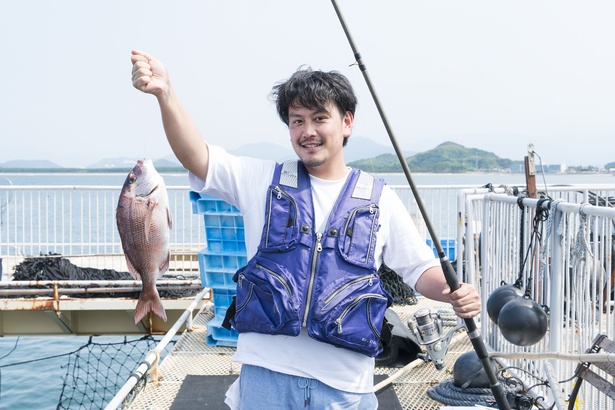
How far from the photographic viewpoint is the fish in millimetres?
3094

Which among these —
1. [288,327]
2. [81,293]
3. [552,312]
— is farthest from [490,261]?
[81,293]

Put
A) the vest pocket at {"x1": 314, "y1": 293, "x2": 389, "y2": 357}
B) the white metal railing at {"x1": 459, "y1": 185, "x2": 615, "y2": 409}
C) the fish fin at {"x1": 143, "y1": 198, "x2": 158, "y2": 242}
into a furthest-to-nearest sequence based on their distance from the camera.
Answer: the white metal railing at {"x1": 459, "y1": 185, "x2": 615, "y2": 409}, the fish fin at {"x1": 143, "y1": 198, "x2": 158, "y2": 242}, the vest pocket at {"x1": 314, "y1": 293, "x2": 389, "y2": 357}

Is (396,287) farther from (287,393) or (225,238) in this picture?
(287,393)

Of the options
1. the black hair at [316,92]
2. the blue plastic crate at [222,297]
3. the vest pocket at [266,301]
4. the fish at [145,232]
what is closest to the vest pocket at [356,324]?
the vest pocket at [266,301]

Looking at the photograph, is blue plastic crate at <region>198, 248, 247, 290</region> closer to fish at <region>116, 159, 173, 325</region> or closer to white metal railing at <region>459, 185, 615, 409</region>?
white metal railing at <region>459, 185, 615, 409</region>

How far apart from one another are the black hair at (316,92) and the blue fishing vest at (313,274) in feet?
0.94

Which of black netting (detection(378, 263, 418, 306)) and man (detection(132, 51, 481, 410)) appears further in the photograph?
black netting (detection(378, 263, 418, 306))

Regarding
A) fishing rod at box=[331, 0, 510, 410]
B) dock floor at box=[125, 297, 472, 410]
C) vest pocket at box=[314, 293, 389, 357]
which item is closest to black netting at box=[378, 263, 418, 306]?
dock floor at box=[125, 297, 472, 410]

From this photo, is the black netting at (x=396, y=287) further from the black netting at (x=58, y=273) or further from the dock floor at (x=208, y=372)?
the black netting at (x=58, y=273)

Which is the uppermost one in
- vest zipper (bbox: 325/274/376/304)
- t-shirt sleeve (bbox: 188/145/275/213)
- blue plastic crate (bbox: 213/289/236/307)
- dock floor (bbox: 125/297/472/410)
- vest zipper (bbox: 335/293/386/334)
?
t-shirt sleeve (bbox: 188/145/275/213)

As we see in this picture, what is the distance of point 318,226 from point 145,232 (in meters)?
1.00

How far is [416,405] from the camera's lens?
465 centimetres

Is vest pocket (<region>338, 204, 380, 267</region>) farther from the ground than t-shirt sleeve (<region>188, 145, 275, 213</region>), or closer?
closer

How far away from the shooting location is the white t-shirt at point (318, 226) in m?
2.39
